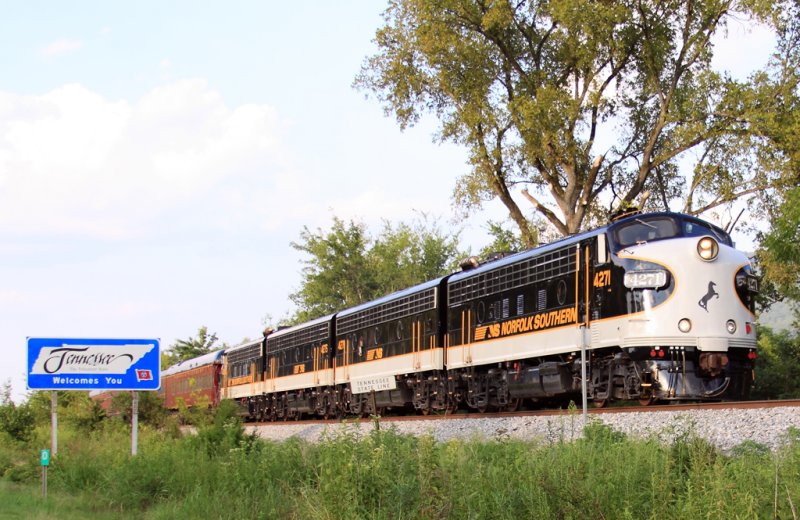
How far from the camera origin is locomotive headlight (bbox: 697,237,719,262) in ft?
57.1

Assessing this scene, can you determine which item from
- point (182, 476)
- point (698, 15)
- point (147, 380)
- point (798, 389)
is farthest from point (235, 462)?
point (698, 15)

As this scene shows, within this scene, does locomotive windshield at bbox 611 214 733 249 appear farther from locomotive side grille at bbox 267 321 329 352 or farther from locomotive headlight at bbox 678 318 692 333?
locomotive side grille at bbox 267 321 329 352

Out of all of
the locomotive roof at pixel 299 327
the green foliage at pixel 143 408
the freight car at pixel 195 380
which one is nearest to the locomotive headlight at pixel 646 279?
the locomotive roof at pixel 299 327

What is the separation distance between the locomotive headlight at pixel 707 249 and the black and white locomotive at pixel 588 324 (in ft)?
0.06

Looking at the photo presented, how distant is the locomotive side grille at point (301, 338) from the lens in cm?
3280

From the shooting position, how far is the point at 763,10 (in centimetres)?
2895

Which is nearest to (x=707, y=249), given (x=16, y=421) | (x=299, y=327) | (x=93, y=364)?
(x=93, y=364)

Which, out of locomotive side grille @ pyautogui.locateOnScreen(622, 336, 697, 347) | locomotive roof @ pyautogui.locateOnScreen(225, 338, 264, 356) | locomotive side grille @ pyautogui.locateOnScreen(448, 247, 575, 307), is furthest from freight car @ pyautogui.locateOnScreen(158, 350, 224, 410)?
locomotive side grille @ pyautogui.locateOnScreen(622, 336, 697, 347)

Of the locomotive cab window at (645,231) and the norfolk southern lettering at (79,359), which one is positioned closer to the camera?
the locomotive cab window at (645,231)

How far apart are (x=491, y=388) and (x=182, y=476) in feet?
28.3

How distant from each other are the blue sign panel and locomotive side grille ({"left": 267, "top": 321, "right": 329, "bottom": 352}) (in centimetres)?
1229

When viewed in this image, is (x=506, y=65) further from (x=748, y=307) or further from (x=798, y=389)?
(x=748, y=307)

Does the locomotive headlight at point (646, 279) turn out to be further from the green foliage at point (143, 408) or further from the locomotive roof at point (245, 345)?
the locomotive roof at point (245, 345)

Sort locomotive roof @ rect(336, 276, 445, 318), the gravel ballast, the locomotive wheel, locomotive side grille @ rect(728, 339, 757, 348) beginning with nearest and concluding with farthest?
the gravel ballast < locomotive side grille @ rect(728, 339, 757, 348) < the locomotive wheel < locomotive roof @ rect(336, 276, 445, 318)
